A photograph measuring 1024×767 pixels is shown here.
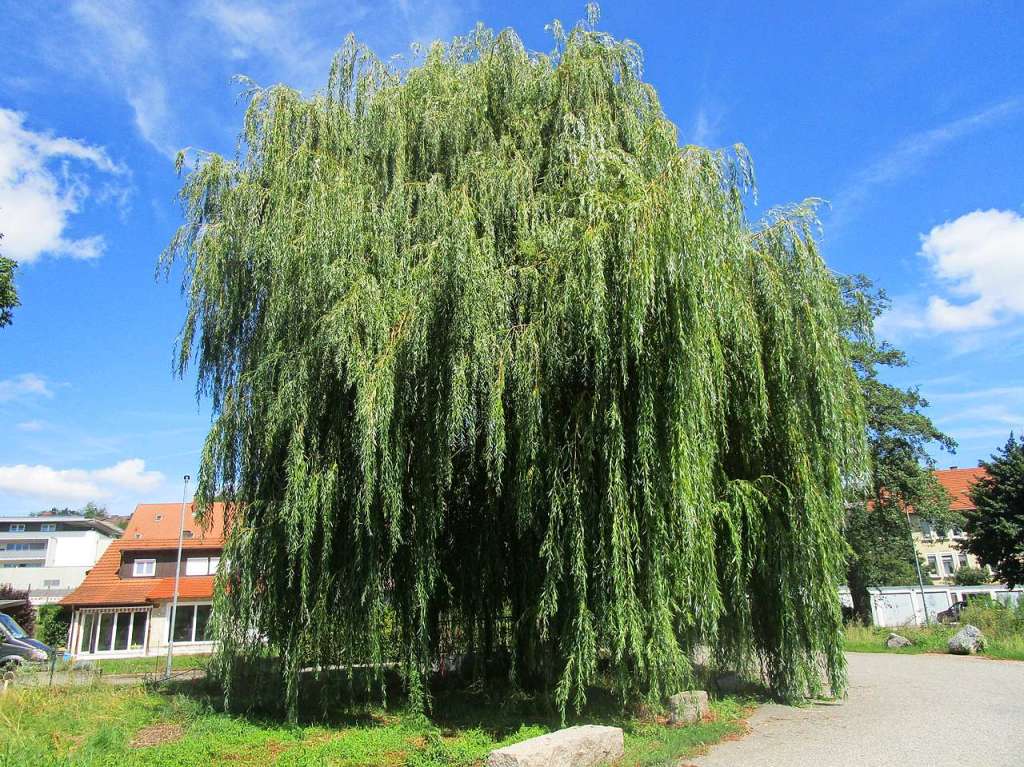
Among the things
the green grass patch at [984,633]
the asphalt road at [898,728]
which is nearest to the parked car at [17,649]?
the asphalt road at [898,728]

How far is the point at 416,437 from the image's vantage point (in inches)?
327

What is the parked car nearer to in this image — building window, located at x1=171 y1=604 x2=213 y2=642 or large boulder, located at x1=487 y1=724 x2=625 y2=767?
building window, located at x1=171 y1=604 x2=213 y2=642

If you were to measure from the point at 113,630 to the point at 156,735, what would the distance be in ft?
70.3

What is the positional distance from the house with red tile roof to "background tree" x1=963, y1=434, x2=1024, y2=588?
1070 inches

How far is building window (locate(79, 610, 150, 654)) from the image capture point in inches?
1003

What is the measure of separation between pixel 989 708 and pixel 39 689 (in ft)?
46.6

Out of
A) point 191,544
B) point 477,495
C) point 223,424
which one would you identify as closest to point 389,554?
point 477,495

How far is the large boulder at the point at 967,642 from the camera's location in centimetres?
1575

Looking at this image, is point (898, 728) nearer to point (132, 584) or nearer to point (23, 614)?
point (132, 584)

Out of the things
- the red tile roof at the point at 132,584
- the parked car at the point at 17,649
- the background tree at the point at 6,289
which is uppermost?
the background tree at the point at 6,289

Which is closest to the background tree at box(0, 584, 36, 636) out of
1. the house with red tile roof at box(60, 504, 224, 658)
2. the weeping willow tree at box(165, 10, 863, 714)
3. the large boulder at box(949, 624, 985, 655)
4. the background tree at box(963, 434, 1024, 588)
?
the house with red tile roof at box(60, 504, 224, 658)

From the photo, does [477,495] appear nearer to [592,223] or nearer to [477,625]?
[477,625]

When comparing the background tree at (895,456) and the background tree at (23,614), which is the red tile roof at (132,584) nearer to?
the background tree at (23,614)

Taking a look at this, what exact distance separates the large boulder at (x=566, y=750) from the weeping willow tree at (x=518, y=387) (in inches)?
28.7
